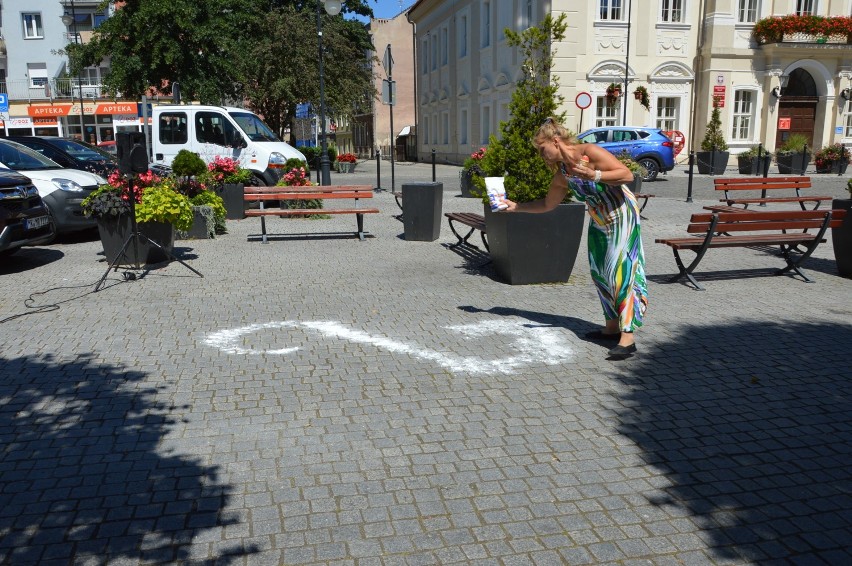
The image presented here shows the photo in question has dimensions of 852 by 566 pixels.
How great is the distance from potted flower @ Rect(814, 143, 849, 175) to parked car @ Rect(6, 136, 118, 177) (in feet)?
75.1

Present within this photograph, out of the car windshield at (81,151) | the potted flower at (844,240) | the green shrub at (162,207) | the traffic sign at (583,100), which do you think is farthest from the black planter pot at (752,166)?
the green shrub at (162,207)

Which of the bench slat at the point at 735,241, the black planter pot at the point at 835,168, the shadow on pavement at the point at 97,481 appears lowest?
the shadow on pavement at the point at 97,481

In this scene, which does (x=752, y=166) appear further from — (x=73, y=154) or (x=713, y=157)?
(x=73, y=154)

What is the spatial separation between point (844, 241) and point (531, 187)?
149 inches

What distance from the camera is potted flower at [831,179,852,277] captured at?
8.66 m

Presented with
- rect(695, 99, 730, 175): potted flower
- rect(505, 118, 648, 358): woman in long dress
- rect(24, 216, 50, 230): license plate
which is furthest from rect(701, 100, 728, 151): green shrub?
rect(505, 118, 648, 358): woman in long dress

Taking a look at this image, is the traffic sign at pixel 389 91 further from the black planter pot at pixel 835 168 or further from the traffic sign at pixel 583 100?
the black planter pot at pixel 835 168

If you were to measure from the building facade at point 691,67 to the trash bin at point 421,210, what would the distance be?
54.7 ft

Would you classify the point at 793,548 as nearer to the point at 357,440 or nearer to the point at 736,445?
the point at 736,445

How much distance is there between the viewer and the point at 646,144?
23.7 meters

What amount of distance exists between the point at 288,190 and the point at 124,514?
9716mm

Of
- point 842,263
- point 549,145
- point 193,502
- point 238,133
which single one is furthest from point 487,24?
point 193,502

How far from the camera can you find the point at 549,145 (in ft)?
18.2

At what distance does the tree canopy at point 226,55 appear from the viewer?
26.5m
